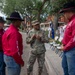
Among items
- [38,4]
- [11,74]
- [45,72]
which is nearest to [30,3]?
[38,4]

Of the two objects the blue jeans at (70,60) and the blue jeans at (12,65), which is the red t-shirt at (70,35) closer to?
the blue jeans at (70,60)

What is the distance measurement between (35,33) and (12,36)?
8.74 ft

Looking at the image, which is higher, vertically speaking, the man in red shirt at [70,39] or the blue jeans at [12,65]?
the man in red shirt at [70,39]

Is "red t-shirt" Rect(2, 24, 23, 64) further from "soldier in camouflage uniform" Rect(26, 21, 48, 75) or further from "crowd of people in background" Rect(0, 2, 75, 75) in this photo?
"soldier in camouflage uniform" Rect(26, 21, 48, 75)

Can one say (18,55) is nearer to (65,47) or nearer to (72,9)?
(65,47)

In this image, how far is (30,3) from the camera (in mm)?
52625

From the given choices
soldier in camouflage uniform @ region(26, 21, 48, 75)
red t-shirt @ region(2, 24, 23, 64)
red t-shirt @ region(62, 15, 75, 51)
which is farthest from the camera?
soldier in camouflage uniform @ region(26, 21, 48, 75)

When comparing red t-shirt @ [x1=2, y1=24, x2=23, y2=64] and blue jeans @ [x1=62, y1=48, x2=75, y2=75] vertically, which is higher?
red t-shirt @ [x1=2, y1=24, x2=23, y2=64]

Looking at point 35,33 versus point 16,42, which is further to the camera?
point 35,33

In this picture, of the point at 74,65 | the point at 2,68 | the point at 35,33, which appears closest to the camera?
the point at 74,65

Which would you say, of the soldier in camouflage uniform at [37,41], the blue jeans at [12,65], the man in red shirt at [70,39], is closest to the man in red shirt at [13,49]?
the blue jeans at [12,65]

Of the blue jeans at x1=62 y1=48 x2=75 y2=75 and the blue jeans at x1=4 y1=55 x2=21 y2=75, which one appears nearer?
the blue jeans at x1=62 y1=48 x2=75 y2=75

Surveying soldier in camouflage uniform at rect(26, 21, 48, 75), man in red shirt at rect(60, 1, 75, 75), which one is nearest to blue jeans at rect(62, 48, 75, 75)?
man in red shirt at rect(60, 1, 75, 75)

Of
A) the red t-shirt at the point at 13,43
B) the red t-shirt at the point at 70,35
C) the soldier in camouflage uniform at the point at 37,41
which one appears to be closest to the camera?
the red t-shirt at the point at 70,35
